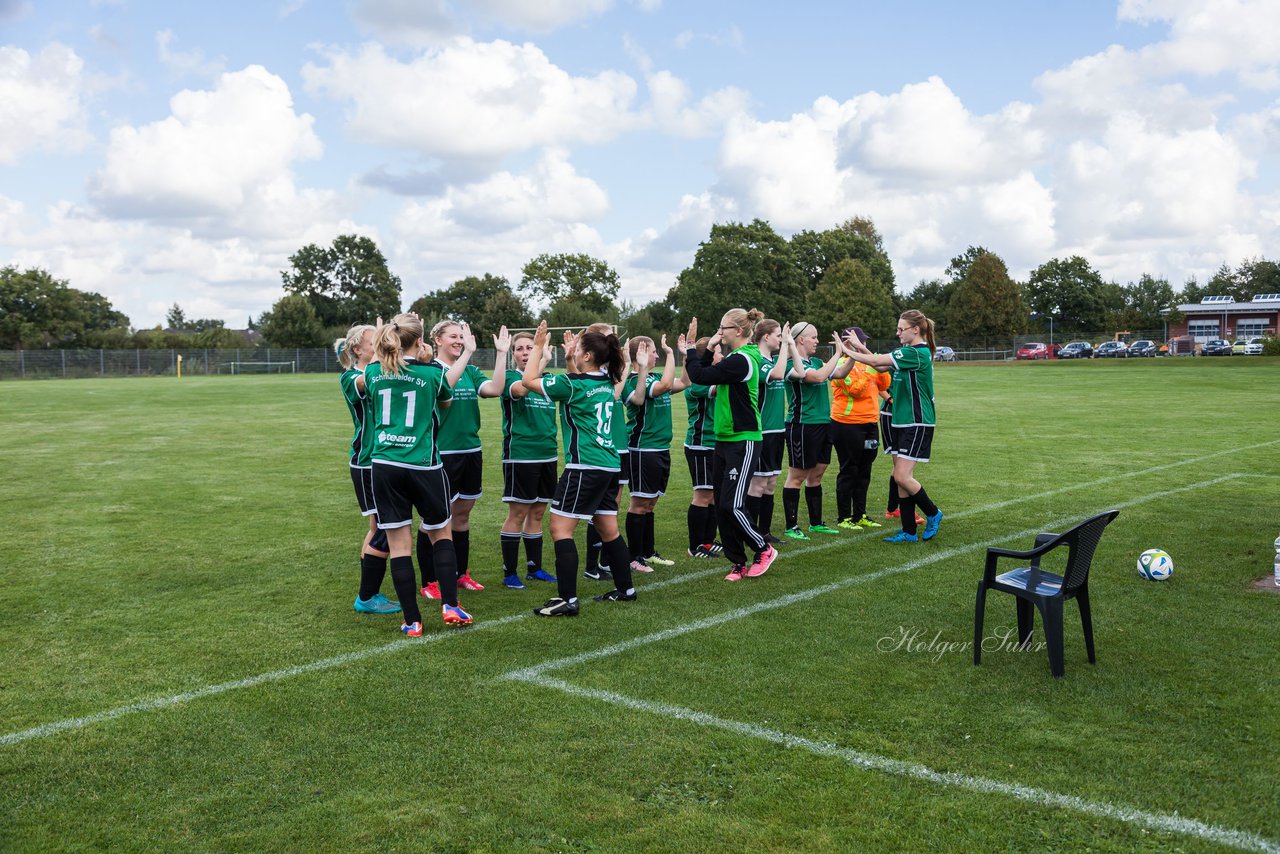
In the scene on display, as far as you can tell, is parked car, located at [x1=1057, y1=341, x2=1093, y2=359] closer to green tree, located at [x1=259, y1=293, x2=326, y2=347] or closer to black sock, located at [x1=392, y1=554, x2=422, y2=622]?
green tree, located at [x1=259, y1=293, x2=326, y2=347]

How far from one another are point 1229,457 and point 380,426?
43.8 feet

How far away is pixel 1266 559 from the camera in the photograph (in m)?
7.88

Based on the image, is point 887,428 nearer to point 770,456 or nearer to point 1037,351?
point 770,456

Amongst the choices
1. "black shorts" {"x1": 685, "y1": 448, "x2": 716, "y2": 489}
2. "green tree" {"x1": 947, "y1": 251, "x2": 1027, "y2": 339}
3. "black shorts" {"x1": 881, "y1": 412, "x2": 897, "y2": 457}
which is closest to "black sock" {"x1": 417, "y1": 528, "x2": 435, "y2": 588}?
"black shorts" {"x1": 685, "y1": 448, "x2": 716, "y2": 489}

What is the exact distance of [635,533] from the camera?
26.8 ft

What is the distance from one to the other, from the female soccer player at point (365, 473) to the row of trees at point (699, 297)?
2211 inches

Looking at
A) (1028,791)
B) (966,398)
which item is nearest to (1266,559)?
(1028,791)

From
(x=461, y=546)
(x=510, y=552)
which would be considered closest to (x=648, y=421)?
(x=510, y=552)

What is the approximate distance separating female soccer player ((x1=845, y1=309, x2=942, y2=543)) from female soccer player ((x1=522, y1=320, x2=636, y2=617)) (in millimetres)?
3028

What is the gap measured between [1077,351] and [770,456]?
227 feet

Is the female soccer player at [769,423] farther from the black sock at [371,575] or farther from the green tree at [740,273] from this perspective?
the green tree at [740,273]

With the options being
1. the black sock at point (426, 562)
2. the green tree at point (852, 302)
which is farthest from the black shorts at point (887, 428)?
the green tree at point (852, 302)

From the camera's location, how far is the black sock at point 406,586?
619cm

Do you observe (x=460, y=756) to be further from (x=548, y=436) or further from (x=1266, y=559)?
(x=1266, y=559)
